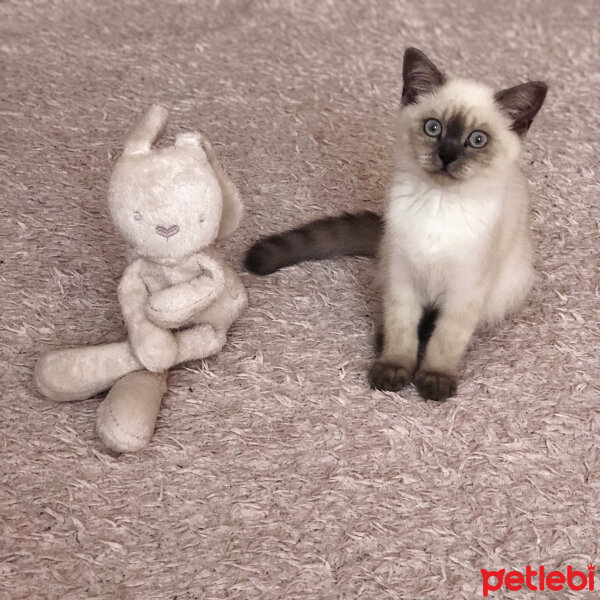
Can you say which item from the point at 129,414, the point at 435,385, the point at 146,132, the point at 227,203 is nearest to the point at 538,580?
the point at 435,385

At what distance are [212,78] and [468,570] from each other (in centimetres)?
151

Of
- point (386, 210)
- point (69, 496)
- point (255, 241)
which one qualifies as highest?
point (386, 210)

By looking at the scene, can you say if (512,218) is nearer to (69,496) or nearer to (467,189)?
(467,189)

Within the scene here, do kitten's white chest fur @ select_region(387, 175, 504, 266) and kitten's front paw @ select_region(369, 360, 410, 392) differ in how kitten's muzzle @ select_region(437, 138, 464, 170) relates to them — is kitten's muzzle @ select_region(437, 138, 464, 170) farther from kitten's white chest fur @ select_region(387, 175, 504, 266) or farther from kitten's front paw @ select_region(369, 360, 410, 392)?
kitten's front paw @ select_region(369, 360, 410, 392)

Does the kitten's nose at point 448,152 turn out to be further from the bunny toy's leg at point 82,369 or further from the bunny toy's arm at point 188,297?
the bunny toy's leg at point 82,369

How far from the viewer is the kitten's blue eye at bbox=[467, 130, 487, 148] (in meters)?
1.20

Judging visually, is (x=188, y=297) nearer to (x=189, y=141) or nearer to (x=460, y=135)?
(x=189, y=141)

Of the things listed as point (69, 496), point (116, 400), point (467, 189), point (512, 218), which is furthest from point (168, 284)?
point (512, 218)

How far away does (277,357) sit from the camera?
133 centimetres

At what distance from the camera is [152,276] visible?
1.22 metres

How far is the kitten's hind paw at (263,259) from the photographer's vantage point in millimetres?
1469

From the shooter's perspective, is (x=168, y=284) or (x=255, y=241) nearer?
(x=168, y=284)

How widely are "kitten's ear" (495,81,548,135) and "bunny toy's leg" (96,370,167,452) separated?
26.8 inches

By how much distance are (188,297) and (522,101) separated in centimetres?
58
